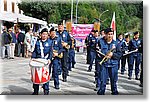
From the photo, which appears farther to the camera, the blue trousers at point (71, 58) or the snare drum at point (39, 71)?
the blue trousers at point (71, 58)

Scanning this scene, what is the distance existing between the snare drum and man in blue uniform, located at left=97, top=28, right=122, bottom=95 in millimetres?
795

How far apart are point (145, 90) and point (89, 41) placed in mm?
1073

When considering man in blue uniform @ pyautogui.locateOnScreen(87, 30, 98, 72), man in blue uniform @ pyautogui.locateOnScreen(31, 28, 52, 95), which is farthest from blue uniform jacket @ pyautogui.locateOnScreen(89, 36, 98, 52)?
man in blue uniform @ pyautogui.locateOnScreen(31, 28, 52, 95)

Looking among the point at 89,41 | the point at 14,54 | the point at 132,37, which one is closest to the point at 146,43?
the point at 132,37

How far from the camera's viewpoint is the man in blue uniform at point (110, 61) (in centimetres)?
757

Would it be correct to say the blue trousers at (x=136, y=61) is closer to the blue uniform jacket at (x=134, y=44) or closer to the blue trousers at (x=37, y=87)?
the blue uniform jacket at (x=134, y=44)

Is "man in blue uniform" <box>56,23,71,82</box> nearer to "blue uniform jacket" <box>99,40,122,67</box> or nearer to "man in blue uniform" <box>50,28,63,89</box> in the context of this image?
"man in blue uniform" <box>50,28,63,89</box>

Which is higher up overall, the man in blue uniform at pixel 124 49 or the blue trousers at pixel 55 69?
the man in blue uniform at pixel 124 49

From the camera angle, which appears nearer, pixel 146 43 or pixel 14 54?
pixel 146 43

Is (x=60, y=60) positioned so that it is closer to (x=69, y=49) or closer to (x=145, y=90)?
(x=69, y=49)

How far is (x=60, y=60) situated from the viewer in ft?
25.4

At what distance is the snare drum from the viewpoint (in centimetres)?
743

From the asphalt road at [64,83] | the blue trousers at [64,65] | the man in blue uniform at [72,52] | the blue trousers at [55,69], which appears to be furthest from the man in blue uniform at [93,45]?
the blue trousers at [55,69]

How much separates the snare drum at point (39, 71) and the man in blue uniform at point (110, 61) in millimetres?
795
